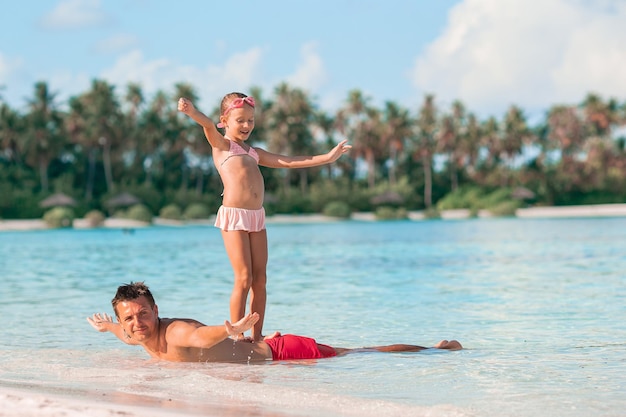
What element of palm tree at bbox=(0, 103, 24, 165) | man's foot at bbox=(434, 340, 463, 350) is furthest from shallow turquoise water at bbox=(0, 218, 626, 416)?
palm tree at bbox=(0, 103, 24, 165)

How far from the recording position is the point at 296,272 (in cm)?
1717

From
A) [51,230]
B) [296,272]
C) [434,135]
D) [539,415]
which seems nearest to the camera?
[539,415]

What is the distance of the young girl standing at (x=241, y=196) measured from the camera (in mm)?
6668

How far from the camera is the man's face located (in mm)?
6004

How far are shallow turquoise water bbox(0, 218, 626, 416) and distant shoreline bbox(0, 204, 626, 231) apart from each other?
3951cm

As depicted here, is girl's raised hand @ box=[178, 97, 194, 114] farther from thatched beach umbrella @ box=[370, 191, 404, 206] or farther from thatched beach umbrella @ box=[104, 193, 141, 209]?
thatched beach umbrella @ box=[370, 191, 404, 206]

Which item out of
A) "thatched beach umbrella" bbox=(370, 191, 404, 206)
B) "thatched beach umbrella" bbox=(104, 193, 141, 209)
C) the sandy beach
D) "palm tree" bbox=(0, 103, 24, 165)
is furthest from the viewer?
"thatched beach umbrella" bbox=(370, 191, 404, 206)

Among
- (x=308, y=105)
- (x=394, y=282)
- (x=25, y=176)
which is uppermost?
(x=308, y=105)

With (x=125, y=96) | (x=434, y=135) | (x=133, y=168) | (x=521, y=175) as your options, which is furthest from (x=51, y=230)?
(x=521, y=175)

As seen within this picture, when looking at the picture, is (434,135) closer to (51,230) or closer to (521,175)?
(521,175)

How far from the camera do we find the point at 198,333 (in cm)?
604

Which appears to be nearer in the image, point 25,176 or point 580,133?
point 25,176

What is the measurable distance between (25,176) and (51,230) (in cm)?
965

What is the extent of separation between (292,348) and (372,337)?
1829 mm
